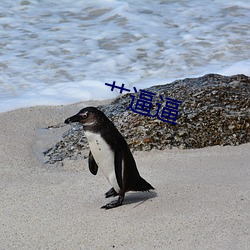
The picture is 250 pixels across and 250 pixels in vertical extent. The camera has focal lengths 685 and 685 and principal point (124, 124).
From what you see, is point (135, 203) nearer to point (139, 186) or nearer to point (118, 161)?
point (139, 186)

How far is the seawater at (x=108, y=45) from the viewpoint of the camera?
7383mm

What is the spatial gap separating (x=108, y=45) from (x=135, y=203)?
533 cm

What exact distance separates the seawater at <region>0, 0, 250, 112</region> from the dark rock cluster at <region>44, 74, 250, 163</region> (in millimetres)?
1421

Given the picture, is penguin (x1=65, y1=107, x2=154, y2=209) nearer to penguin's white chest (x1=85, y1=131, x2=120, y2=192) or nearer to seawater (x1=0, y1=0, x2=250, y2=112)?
penguin's white chest (x1=85, y1=131, x2=120, y2=192)

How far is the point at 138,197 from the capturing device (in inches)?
159

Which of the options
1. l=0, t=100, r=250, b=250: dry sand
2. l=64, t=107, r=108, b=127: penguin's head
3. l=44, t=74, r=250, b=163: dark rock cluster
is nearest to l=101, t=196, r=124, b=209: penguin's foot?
l=0, t=100, r=250, b=250: dry sand

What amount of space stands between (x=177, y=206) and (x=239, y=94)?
6.34 ft

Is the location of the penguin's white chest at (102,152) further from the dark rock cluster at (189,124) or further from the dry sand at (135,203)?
the dark rock cluster at (189,124)

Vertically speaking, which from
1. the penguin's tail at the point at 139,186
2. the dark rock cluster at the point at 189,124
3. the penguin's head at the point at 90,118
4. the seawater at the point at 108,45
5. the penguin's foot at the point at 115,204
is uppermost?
the penguin's head at the point at 90,118

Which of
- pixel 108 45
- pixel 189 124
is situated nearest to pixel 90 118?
pixel 189 124

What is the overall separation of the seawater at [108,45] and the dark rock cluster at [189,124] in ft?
4.66

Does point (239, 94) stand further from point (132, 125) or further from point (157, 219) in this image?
point (157, 219)

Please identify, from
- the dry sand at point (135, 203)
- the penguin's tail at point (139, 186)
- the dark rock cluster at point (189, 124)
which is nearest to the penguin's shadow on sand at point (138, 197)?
the dry sand at point (135, 203)

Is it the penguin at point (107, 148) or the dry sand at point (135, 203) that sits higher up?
the penguin at point (107, 148)
